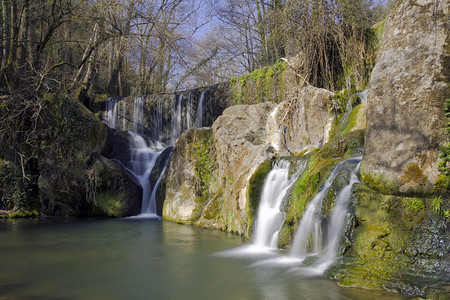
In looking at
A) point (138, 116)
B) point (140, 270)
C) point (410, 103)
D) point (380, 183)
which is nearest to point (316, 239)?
point (380, 183)

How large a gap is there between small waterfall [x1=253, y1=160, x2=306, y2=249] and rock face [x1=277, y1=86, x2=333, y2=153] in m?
2.13

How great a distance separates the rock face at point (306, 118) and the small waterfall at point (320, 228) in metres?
3.60

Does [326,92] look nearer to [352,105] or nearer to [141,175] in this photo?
[352,105]

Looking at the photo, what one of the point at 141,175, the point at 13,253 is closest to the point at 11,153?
the point at 141,175

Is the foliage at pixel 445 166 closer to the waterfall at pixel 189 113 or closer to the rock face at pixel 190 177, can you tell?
the rock face at pixel 190 177

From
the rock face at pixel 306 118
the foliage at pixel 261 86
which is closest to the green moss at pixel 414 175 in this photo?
the rock face at pixel 306 118

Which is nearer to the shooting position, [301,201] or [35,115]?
[301,201]

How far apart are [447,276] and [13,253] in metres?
6.53

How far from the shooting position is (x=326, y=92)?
9.71 meters

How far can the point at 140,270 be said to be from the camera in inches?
217

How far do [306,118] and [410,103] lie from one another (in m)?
4.83

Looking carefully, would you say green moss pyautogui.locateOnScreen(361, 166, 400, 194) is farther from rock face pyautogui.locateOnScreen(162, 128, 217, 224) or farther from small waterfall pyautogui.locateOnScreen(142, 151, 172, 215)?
small waterfall pyautogui.locateOnScreen(142, 151, 172, 215)

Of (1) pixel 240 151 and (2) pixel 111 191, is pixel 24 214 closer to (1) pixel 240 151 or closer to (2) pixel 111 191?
(2) pixel 111 191

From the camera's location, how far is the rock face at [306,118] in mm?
9586
